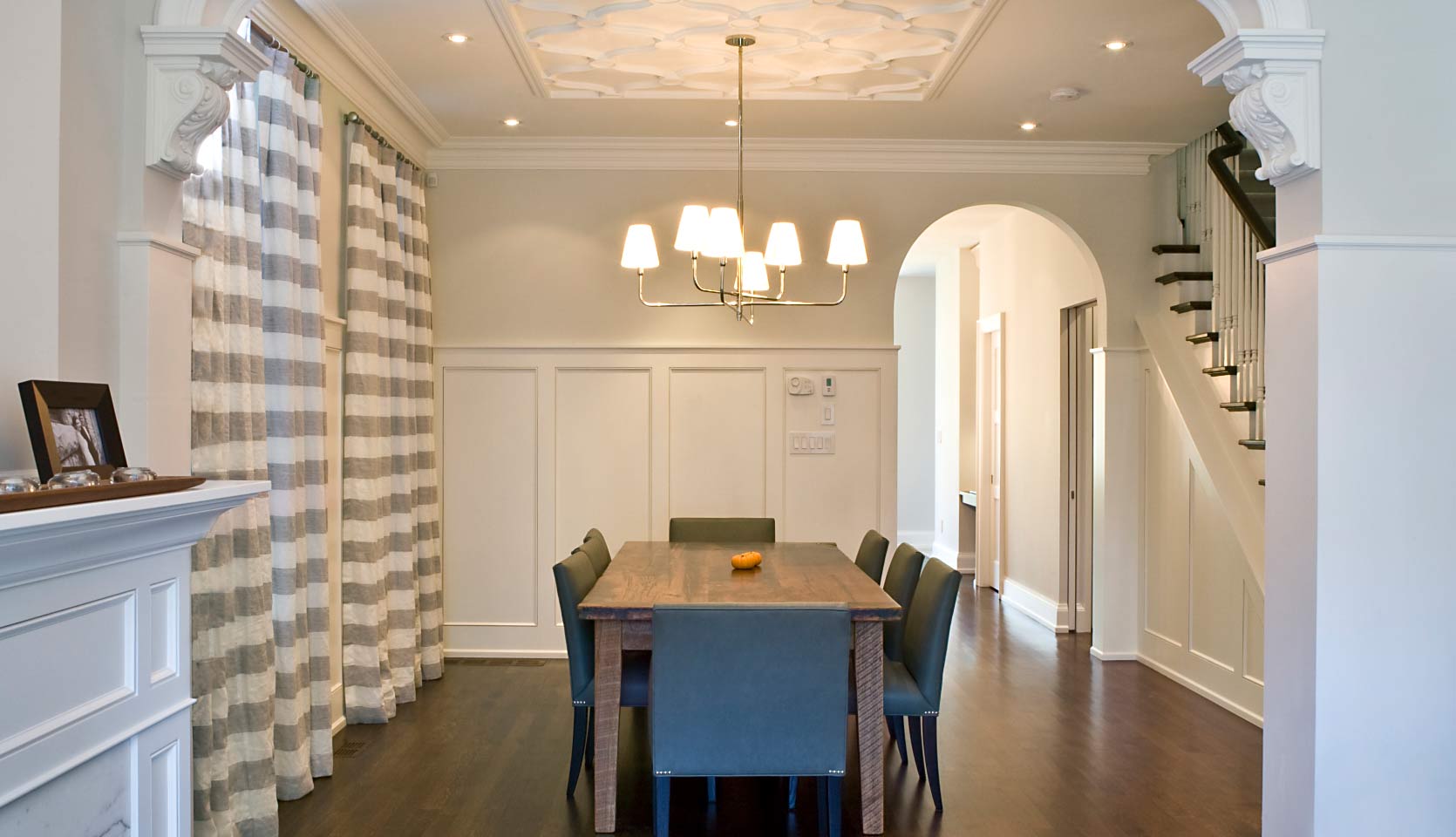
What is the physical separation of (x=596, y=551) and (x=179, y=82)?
2.46 meters

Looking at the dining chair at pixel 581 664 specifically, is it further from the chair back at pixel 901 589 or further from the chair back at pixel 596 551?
the chair back at pixel 901 589

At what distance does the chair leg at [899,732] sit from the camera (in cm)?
408

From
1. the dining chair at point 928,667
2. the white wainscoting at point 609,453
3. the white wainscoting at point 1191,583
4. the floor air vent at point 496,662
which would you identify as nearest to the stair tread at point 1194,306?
the white wainscoting at point 1191,583

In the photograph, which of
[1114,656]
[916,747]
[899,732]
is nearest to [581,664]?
[916,747]

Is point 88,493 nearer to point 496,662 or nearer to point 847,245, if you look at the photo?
point 847,245

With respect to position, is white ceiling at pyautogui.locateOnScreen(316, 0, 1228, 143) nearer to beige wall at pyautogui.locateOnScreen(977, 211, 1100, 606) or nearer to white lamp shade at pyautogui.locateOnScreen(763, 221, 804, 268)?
white lamp shade at pyautogui.locateOnScreen(763, 221, 804, 268)

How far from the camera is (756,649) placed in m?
2.99

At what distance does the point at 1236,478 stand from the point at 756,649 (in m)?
3.00

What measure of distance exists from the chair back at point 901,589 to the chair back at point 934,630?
10.6 inches

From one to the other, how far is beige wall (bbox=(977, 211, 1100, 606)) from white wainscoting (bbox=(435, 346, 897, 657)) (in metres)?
1.44

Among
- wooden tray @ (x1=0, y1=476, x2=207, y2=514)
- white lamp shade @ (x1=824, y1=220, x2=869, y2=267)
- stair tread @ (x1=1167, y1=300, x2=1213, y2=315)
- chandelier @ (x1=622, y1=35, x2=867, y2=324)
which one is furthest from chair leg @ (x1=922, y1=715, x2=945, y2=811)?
stair tread @ (x1=1167, y1=300, x2=1213, y2=315)

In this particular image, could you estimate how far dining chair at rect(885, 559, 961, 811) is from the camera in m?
3.42

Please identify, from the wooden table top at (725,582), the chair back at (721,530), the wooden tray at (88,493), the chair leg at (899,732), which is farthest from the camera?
the chair back at (721,530)

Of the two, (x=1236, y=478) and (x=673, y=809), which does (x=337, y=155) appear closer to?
(x=673, y=809)
